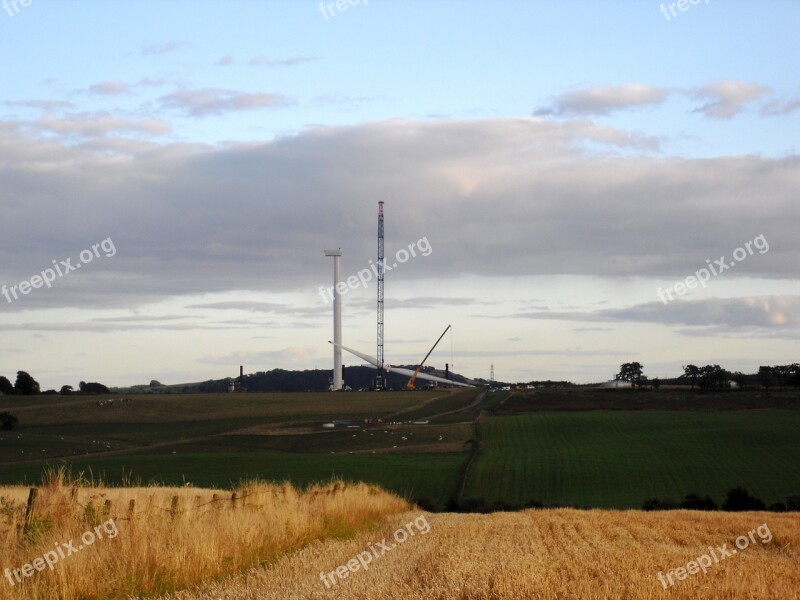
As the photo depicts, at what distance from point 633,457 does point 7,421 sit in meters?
79.4

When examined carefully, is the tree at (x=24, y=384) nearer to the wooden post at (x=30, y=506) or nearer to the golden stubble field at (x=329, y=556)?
the golden stubble field at (x=329, y=556)

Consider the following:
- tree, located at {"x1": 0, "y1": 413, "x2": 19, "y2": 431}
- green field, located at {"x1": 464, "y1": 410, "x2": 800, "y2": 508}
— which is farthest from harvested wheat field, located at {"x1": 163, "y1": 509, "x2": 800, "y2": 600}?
tree, located at {"x1": 0, "y1": 413, "x2": 19, "y2": 431}

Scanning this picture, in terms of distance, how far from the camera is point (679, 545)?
17.2 m

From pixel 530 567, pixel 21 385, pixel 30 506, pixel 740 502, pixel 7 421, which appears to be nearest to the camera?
pixel 530 567

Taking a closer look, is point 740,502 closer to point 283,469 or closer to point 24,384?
point 283,469

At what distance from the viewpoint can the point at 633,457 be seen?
88.9 meters

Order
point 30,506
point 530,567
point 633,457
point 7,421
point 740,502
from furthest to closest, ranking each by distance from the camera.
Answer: point 7,421, point 633,457, point 740,502, point 30,506, point 530,567

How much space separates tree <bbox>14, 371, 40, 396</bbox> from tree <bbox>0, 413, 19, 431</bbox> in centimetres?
7469

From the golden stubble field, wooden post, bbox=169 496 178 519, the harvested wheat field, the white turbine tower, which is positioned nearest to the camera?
the harvested wheat field

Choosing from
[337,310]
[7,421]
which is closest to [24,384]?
[337,310]

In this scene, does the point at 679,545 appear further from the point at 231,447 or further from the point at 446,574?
the point at 231,447

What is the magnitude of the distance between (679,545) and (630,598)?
846cm

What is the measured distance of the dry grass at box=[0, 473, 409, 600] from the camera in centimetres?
1130

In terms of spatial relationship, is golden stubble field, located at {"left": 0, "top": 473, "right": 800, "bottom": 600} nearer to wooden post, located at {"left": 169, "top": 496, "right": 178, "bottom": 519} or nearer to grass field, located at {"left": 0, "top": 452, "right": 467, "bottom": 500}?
wooden post, located at {"left": 169, "top": 496, "right": 178, "bottom": 519}
